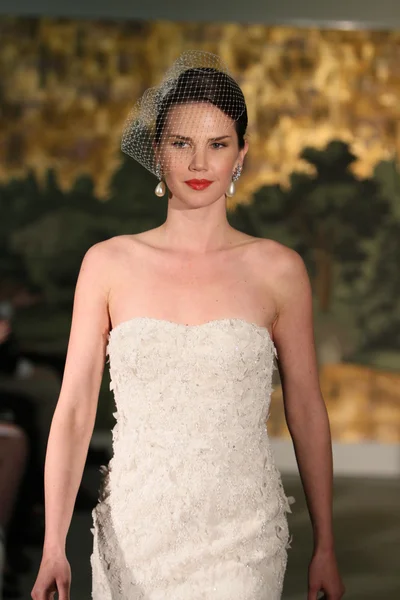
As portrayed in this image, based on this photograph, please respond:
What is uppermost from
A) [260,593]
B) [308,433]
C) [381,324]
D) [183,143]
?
[183,143]

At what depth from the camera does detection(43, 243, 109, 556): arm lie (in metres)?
2.07

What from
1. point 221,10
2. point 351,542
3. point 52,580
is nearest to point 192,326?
point 52,580

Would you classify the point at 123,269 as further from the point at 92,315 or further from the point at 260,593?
the point at 260,593

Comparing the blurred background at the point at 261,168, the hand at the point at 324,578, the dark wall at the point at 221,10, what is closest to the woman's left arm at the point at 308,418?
the hand at the point at 324,578

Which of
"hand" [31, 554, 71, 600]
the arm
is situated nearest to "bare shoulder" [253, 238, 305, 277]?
the arm

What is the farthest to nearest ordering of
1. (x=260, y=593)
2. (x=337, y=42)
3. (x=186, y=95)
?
(x=337, y=42) < (x=186, y=95) < (x=260, y=593)

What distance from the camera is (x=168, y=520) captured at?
7.03 ft

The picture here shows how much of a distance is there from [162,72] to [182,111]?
529cm

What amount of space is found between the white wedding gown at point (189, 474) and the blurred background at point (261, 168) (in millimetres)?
5007

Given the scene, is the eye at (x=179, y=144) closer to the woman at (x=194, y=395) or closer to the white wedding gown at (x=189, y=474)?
the woman at (x=194, y=395)

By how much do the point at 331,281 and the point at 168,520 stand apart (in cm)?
556

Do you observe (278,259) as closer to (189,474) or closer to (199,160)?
(199,160)

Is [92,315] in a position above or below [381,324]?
above

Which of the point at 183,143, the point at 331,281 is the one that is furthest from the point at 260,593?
the point at 331,281
